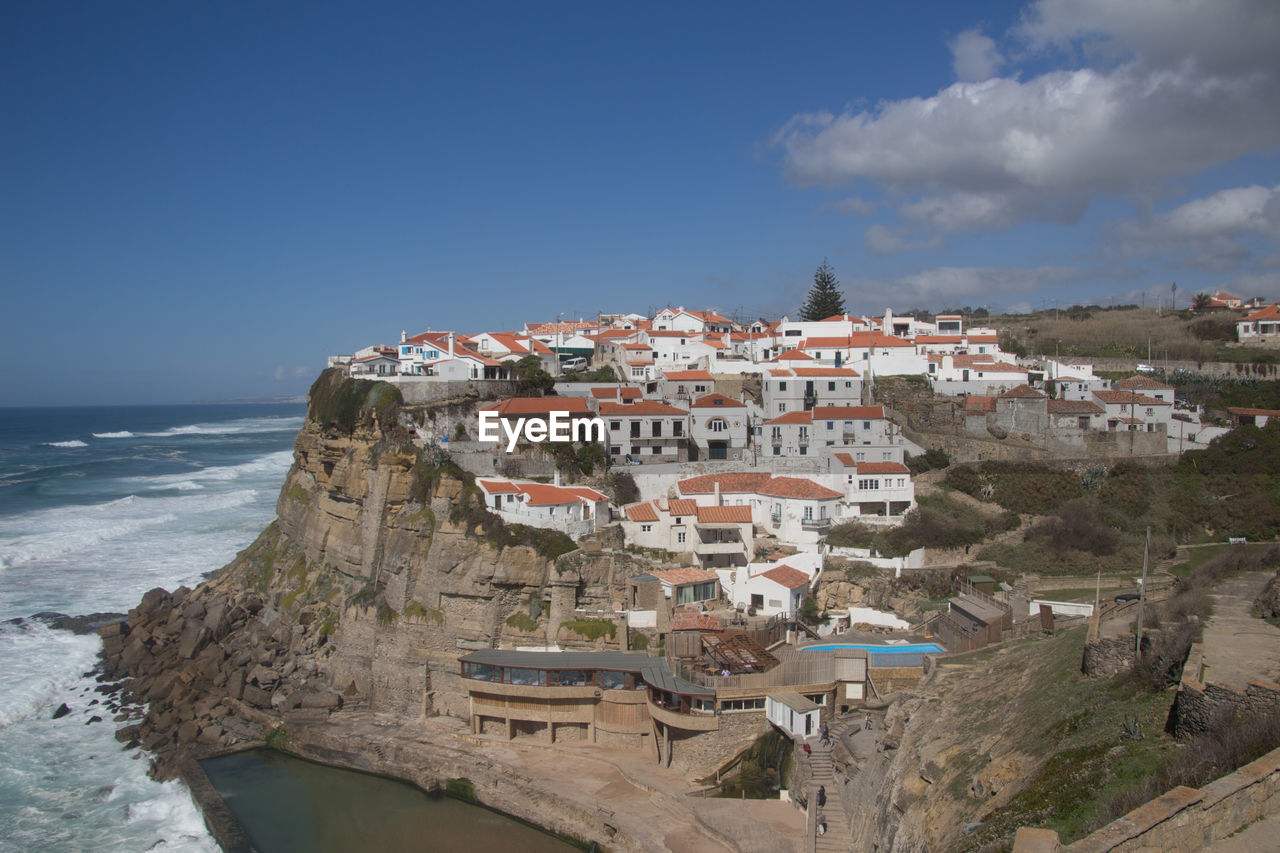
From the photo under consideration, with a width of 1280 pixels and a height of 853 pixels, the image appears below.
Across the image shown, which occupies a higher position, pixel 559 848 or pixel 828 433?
pixel 828 433

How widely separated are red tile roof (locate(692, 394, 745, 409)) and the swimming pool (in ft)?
47.7

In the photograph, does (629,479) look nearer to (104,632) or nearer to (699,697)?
(699,697)

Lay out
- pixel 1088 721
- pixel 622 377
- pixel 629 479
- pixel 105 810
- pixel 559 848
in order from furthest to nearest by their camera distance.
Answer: pixel 622 377
pixel 629 479
pixel 105 810
pixel 559 848
pixel 1088 721

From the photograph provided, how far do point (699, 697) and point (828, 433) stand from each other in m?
14.8

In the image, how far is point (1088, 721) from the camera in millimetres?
11438

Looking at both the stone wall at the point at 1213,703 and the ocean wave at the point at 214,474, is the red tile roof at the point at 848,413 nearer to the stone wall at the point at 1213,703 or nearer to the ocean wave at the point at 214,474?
the stone wall at the point at 1213,703

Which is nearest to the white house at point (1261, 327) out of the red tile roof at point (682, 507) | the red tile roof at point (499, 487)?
the red tile roof at point (682, 507)

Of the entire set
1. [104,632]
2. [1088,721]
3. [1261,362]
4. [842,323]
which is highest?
[842,323]

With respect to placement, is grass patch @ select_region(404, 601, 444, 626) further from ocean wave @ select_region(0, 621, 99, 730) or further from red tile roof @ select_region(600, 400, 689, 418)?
ocean wave @ select_region(0, 621, 99, 730)

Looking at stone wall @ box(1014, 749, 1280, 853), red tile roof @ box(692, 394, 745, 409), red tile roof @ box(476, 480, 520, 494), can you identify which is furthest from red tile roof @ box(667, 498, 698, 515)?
stone wall @ box(1014, 749, 1280, 853)

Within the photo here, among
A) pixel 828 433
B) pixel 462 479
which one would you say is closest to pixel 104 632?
pixel 462 479

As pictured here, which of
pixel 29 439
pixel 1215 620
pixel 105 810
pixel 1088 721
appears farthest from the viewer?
pixel 29 439

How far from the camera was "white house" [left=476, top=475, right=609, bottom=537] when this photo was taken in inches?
1035

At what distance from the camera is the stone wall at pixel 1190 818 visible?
6.86m
